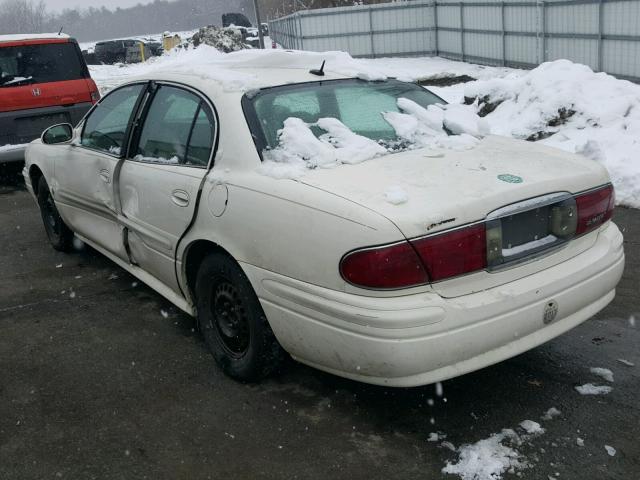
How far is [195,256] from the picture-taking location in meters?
3.74

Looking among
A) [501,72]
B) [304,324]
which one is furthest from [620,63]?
[304,324]

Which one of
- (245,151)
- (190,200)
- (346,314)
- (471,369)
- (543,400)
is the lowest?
(543,400)

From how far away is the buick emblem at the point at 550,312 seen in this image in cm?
300

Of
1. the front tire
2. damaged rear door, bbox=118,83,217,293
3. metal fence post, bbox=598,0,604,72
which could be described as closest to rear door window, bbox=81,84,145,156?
damaged rear door, bbox=118,83,217,293

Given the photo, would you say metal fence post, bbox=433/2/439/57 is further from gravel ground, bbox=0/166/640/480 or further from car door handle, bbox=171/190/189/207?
car door handle, bbox=171/190/189/207

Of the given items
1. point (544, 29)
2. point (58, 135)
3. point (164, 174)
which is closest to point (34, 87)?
point (58, 135)

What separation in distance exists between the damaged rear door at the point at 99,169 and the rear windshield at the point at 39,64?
14.2 ft

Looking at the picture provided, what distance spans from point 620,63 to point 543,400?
35.4 ft

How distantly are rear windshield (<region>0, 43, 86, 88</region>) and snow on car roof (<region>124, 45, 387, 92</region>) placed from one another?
17.7 ft

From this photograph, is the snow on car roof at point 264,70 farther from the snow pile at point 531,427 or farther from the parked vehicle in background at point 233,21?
the parked vehicle in background at point 233,21

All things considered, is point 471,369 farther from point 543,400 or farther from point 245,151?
point 245,151

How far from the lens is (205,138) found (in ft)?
12.1

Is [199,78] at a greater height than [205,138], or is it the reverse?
[199,78]

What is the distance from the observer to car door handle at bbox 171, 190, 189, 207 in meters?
3.62
